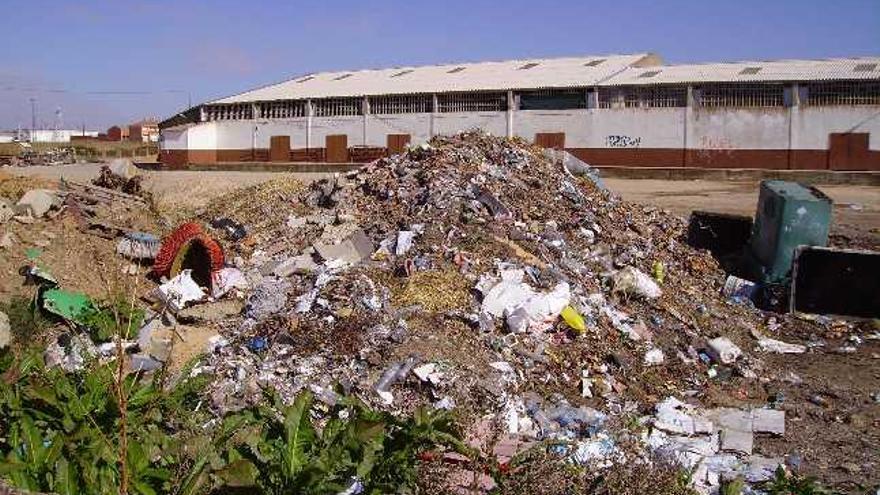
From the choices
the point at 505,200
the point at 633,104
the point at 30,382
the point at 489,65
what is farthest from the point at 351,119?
the point at 30,382

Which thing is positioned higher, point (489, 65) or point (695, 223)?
point (489, 65)

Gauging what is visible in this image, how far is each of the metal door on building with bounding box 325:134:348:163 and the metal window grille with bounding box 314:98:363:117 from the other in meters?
0.87

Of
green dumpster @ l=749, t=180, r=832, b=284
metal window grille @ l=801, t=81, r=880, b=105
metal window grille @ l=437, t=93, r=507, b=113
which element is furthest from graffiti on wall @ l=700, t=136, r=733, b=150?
green dumpster @ l=749, t=180, r=832, b=284

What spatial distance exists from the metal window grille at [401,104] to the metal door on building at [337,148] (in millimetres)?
1565

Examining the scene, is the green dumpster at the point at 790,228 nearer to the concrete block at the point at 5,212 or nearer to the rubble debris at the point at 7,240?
the rubble debris at the point at 7,240

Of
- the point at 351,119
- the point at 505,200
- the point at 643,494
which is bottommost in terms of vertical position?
the point at 643,494

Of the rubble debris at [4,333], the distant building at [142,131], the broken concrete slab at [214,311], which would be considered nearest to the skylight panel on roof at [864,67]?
the broken concrete slab at [214,311]

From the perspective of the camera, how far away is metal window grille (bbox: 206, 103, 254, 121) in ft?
107

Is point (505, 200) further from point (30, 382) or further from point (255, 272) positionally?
point (30, 382)

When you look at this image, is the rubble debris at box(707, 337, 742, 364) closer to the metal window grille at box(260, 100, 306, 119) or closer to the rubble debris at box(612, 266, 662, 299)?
the rubble debris at box(612, 266, 662, 299)

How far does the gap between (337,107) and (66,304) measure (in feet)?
78.9

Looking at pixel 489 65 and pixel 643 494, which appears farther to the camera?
pixel 489 65

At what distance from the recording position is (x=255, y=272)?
805 centimetres

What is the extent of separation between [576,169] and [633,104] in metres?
15.0
